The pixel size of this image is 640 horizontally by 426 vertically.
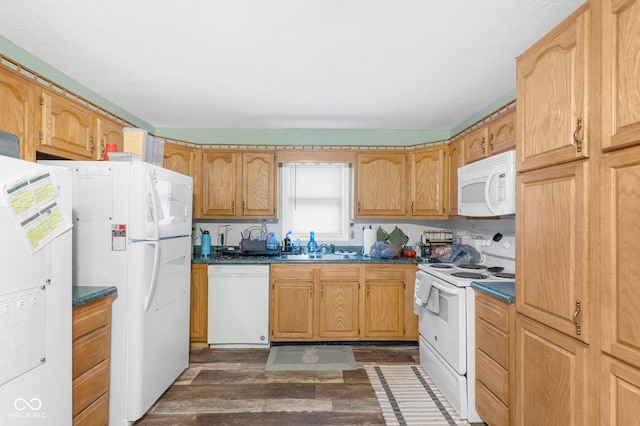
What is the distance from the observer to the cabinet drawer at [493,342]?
6.06 feet

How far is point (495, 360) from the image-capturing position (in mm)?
1949

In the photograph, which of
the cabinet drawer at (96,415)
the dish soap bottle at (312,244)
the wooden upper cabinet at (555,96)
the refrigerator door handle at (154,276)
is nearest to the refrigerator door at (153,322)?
A: the refrigerator door handle at (154,276)

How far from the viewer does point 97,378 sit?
185 cm

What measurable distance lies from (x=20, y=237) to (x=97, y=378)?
1.06m

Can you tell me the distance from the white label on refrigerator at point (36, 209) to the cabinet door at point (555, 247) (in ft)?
7.15

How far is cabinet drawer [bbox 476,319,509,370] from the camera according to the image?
185cm

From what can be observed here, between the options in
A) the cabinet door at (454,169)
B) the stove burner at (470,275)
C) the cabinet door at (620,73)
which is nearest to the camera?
the cabinet door at (620,73)

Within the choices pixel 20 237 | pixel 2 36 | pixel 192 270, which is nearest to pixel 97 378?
pixel 20 237

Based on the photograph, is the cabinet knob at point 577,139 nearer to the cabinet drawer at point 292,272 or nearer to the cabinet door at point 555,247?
the cabinet door at point 555,247

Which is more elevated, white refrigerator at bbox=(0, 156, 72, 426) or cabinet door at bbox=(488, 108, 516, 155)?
cabinet door at bbox=(488, 108, 516, 155)

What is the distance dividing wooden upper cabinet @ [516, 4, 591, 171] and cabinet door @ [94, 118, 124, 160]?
282 cm

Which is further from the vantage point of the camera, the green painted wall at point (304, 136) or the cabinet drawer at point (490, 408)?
the green painted wall at point (304, 136)

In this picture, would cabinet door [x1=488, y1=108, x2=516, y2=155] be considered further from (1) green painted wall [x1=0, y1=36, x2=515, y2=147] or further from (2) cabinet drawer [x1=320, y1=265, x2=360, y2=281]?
(2) cabinet drawer [x1=320, y1=265, x2=360, y2=281]

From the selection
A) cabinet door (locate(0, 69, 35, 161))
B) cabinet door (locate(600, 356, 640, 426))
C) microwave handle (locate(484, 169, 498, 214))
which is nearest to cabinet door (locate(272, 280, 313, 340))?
microwave handle (locate(484, 169, 498, 214))
